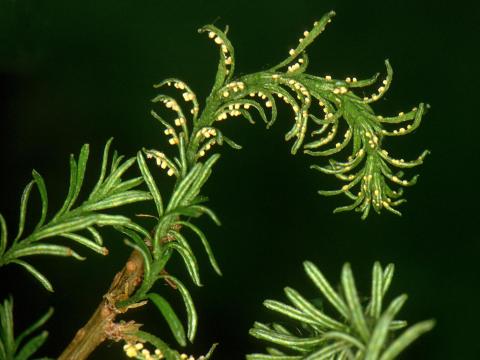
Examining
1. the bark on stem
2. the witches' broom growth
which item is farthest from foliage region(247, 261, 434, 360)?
the bark on stem

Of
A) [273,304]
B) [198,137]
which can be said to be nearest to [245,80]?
[198,137]

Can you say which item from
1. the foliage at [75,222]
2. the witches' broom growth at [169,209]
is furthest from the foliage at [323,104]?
the foliage at [75,222]

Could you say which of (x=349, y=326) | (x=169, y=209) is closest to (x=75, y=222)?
(x=169, y=209)

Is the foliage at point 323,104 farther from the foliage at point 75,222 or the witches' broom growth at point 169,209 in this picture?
the foliage at point 75,222

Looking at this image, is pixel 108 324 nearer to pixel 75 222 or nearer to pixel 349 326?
pixel 75 222

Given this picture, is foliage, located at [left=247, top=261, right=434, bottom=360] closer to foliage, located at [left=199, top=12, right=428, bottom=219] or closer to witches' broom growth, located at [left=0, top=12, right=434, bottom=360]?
witches' broom growth, located at [left=0, top=12, right=434, bottom=360]

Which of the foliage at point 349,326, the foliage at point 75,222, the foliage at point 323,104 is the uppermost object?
the foliage at point 323,104

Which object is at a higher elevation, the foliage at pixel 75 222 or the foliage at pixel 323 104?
the foliage at pixel 323 104
